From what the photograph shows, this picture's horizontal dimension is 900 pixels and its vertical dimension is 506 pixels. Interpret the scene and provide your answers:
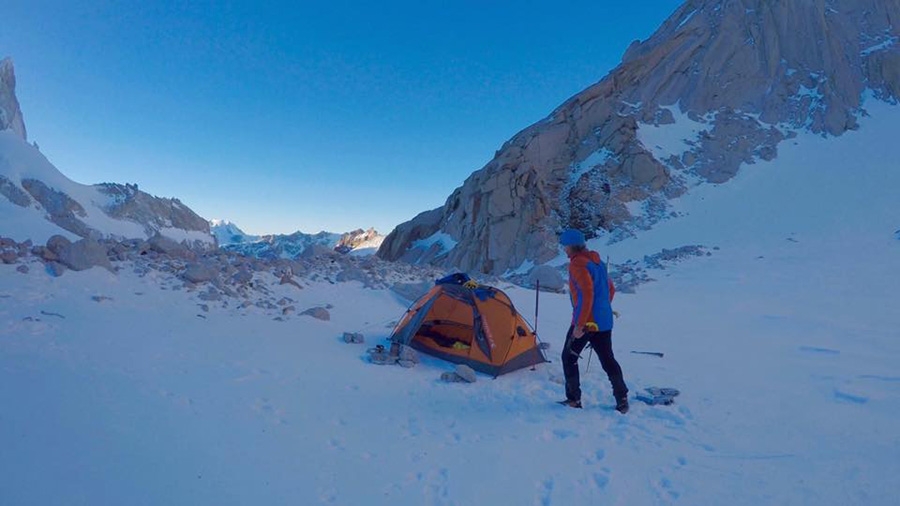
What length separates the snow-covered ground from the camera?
4.12 meters

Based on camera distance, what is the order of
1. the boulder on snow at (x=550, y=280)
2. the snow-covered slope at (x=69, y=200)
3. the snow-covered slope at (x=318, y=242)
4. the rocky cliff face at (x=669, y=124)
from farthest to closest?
1. the snow-covered slope at (x=318, y=242)
2. the snow-covered slope at (x=69, y=200)
3. the rocky cliff face at (x=669, y=124)
4. the boulder on snow at (x=550, y=280)

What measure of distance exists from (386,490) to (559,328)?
28.1 ft

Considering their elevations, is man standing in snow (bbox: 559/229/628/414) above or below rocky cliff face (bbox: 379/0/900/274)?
below

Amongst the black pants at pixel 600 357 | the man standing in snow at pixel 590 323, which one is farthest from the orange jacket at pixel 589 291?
the black pants at pixel 600 357

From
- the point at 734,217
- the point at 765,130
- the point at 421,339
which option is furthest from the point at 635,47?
the point at 421,339

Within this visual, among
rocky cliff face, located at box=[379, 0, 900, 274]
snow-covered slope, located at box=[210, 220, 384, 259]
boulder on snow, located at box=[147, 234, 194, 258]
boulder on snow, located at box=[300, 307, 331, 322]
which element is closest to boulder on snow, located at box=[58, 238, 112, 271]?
boulder on snow, located at box=[147, 234, 194, 258]

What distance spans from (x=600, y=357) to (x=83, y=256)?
9013mm

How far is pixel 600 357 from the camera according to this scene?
616 centimetres

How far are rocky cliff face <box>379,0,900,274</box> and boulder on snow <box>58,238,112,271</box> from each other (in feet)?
89.5

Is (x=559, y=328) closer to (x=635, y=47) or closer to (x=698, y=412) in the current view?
(x=698, y=412)

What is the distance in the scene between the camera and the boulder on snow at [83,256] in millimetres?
8508

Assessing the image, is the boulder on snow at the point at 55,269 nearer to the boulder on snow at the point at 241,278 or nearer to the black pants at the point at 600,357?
the boulder on snow at the point at 241,278

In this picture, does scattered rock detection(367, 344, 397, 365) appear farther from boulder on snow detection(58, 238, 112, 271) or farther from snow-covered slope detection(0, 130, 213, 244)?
snow-covered slope detection(0, 130, 213, 244)

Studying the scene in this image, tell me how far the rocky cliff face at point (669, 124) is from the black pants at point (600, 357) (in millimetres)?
27156
